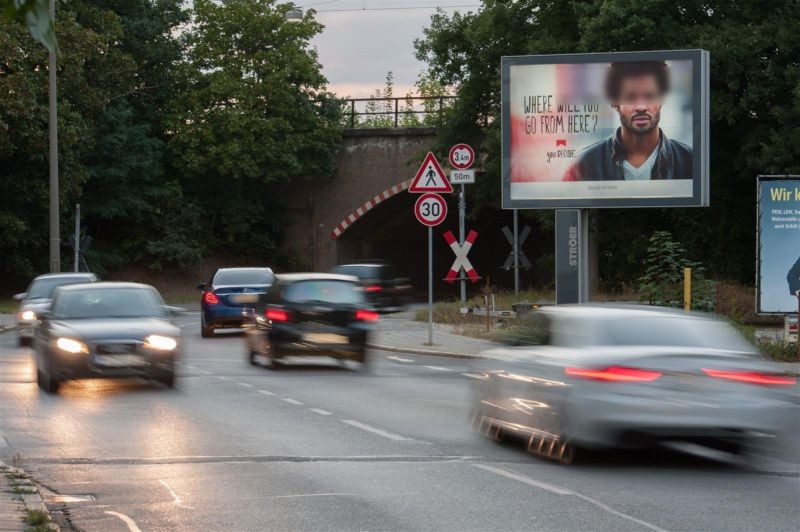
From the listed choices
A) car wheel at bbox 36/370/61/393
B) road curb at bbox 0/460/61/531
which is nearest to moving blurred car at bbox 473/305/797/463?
road curb at bbox 0/460/61/531

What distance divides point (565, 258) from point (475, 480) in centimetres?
1955

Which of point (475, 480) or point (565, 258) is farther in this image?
point (565, 258)

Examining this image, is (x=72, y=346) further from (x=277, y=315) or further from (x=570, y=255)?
(x=570, y=255)

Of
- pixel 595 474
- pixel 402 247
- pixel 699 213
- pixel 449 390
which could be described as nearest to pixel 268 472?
pixel 595 474

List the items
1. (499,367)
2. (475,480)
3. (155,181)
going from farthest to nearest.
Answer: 1. (155,181)
2. (499,367)
3. (475,480)

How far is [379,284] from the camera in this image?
41.9 meters

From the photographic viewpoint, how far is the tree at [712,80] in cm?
3697

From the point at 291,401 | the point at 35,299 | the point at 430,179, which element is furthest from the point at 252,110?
the point at 291,401

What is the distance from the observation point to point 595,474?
10180 mm

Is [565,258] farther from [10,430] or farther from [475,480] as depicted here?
[475,480]

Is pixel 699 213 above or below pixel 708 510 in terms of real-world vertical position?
above

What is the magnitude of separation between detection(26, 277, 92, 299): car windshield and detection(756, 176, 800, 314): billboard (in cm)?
1413

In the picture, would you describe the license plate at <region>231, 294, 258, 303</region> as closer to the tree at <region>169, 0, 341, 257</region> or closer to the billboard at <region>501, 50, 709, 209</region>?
the billboard at <region>501, 50, 709, 209</region>

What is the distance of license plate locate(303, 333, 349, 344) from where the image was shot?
20.7m
